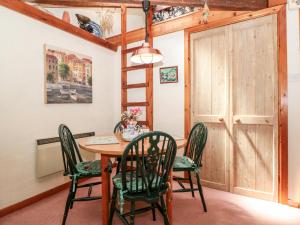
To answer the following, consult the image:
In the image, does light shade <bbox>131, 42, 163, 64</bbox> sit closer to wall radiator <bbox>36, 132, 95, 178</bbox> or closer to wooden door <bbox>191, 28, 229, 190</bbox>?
wooden door <bbox>191, 28, 229, 190</bbox>

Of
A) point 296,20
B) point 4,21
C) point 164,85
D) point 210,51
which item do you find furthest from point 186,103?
point 4,21

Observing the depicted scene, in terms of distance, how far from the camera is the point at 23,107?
246cm

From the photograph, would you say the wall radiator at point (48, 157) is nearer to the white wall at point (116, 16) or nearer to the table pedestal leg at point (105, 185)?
the table pedestal leg at point (105, 185)

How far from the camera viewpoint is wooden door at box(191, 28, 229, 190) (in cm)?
286

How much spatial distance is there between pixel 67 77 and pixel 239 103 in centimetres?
228

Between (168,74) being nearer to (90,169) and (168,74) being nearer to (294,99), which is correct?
(294,99)

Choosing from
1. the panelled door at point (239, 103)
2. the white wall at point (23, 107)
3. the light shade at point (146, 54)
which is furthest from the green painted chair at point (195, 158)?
the white wall at point (23, 107)

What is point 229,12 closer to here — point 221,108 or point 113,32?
point 221,108

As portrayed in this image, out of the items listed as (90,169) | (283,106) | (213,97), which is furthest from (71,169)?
(283,106)

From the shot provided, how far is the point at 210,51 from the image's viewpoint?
2.97 meters

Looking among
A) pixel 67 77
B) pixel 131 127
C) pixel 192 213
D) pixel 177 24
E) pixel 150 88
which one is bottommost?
pixel 192 213

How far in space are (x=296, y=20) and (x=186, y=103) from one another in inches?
61.9

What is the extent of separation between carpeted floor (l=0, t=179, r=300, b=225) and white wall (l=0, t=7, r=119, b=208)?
0.26m

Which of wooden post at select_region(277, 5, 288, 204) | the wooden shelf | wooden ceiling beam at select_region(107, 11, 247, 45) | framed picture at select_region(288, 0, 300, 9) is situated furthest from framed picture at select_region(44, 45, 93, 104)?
framed picture at select_region(288, 0, 300, 9)
